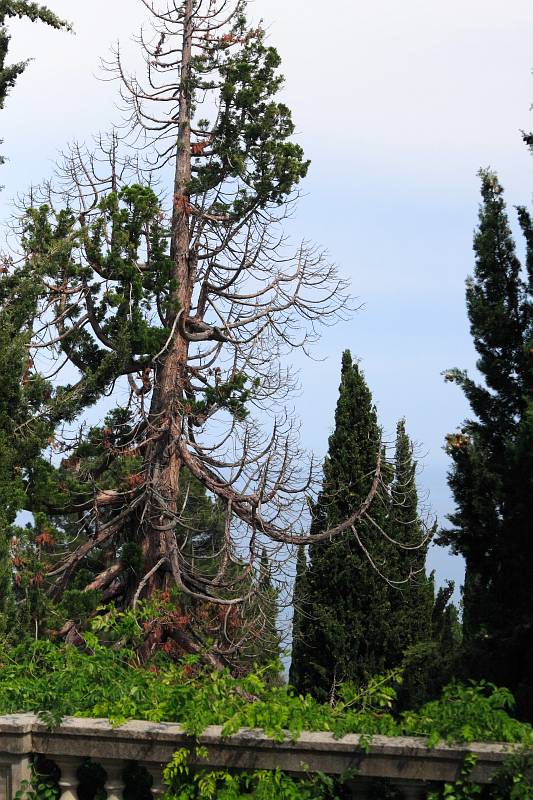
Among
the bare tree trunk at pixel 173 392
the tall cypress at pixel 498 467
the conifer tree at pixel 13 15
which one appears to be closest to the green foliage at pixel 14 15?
the conifer tree at pixel 13 15

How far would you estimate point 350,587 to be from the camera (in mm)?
19328

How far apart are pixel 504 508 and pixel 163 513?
383 inches

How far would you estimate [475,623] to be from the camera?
8.48 metres

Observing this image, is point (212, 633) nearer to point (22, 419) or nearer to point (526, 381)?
point (22, 419)

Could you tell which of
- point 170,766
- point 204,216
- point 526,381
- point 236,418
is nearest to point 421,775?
point 170,766

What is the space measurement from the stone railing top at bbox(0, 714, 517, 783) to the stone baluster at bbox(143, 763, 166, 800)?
0.15 feet

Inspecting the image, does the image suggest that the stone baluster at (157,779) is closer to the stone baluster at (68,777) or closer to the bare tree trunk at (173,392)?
the stone baluster at (68,777)

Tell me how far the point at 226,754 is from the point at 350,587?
573 inches

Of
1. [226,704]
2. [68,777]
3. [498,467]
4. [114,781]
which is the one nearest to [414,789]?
[226,704]

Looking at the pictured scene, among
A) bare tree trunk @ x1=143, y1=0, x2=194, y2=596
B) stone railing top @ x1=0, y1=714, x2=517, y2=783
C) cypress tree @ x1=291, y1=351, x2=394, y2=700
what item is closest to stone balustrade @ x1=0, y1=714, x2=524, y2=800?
stone railing top @ x1=0, y1=714, x2=517, y2=783

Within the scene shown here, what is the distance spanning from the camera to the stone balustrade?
4.85 m

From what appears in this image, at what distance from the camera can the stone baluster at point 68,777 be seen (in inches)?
205

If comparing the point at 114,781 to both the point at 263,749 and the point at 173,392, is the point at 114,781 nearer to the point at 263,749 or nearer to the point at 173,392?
the point at 263,749

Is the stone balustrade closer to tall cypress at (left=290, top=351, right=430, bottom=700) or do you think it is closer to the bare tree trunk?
the bare tree trunk
